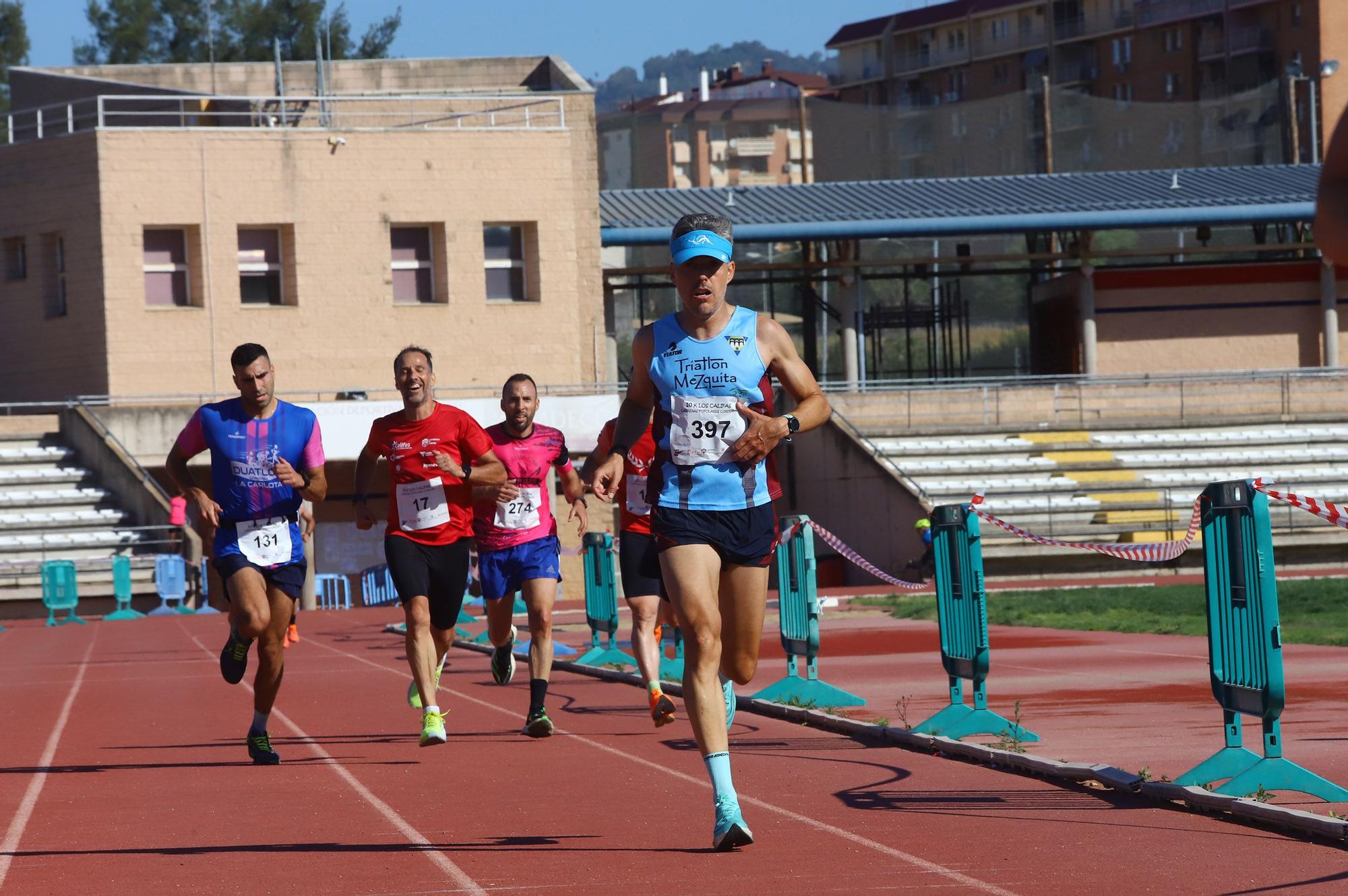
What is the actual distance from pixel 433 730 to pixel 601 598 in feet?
24.7

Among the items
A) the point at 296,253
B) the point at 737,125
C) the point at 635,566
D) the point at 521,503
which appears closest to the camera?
the point at 635,566

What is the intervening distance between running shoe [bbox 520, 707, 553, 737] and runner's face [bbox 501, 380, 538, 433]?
1.80m

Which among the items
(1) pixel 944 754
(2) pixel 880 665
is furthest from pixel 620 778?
(2) pixel 880 665

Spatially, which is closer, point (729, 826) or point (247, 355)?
point (729, 826)

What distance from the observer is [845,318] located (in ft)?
136

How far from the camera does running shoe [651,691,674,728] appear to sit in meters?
10.0

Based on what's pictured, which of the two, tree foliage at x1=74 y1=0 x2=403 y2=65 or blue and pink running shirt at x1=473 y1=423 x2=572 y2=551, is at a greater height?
tree foliage at x1=74 y1=0 x2=403 y2=65

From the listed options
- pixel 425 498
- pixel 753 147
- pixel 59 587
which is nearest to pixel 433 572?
pixel 425 498

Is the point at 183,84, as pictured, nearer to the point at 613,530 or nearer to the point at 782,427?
the point at 613,530

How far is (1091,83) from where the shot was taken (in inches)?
3853

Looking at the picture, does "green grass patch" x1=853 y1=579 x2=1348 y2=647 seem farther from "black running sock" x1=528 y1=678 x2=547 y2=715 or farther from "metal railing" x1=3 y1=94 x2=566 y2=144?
"metal railing" x1=3 y1=94 x2=566 y2=144

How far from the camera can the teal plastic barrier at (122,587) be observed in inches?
1195

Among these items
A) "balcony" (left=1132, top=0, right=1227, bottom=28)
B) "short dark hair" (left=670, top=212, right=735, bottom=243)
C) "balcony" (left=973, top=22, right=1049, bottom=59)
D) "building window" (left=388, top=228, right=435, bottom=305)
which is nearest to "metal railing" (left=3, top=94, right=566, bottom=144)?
"building window" (left=388, top=228, right=435, bottom=305)

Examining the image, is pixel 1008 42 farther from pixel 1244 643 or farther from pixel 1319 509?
pixel 1244 643
